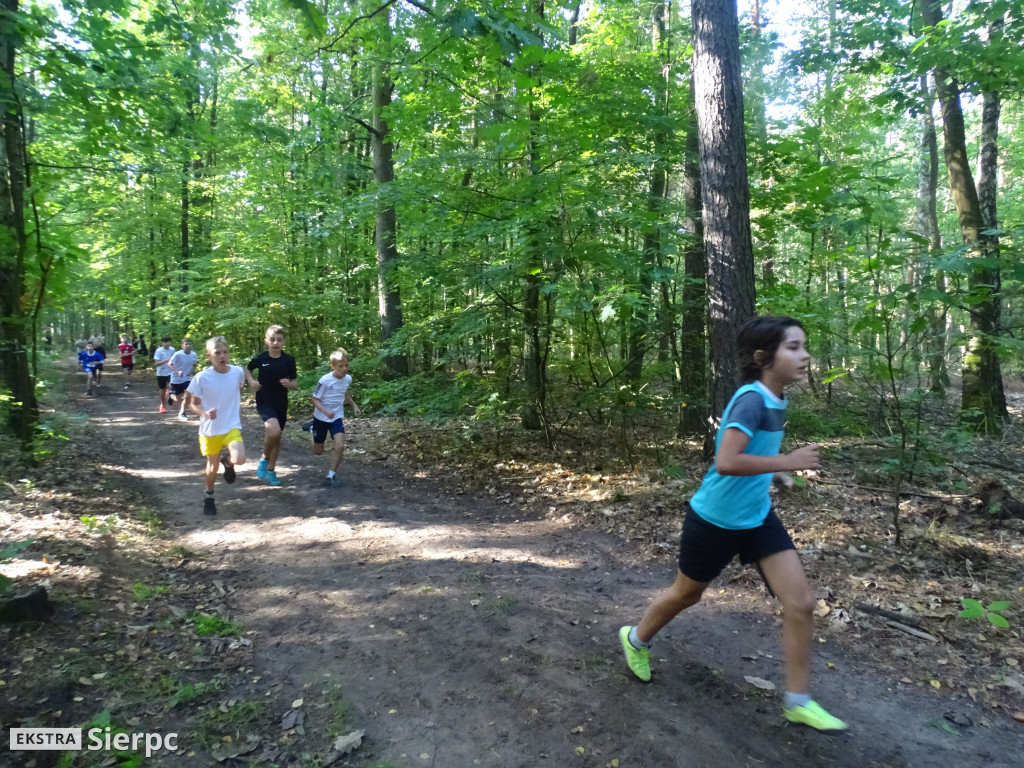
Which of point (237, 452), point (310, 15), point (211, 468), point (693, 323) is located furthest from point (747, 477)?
point (211, 468)

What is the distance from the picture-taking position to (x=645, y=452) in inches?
338

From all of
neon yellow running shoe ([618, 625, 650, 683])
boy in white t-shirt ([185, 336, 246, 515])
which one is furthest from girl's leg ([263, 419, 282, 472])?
neon yellow running shoe ([618, 625, 650, 683])

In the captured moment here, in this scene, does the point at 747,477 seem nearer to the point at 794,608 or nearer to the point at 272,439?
the point at 794,608

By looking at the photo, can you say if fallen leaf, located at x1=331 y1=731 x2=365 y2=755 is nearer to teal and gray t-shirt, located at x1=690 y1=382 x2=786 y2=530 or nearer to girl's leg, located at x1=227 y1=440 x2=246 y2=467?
teal and gray t-shirt, located at x1=690 y1=382 x2=786 y2=530

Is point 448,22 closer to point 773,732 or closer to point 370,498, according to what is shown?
point 773,732

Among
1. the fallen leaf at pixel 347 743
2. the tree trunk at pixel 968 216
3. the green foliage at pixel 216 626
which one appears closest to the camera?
the fallen leaf at pixel 347 743

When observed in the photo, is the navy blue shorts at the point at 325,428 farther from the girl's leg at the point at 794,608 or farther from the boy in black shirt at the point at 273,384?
the girl's leg at the point at 794,608

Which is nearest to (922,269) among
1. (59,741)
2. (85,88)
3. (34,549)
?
(59,741)

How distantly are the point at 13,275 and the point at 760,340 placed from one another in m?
8.75

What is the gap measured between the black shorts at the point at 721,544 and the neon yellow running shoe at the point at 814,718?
2.63 feet

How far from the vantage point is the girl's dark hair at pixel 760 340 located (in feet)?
9.37

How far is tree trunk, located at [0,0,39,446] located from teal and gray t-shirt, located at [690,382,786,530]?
27.2 feet

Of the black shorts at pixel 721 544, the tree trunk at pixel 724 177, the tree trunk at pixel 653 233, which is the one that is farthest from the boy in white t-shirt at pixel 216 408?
the tree trunk at pixel 724 177

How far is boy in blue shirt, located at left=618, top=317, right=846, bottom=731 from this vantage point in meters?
2.79
